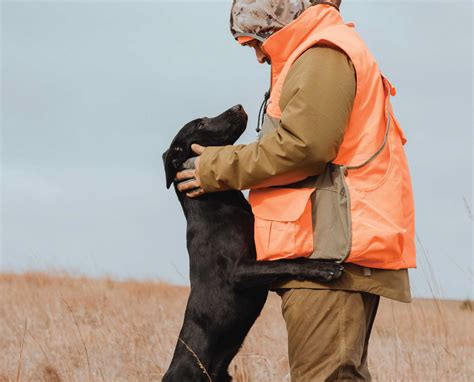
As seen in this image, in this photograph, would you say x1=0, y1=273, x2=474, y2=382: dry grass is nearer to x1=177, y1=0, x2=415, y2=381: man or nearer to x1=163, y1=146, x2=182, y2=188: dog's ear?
x1=163, y1=146, x2=182, y2=188: dog's ear

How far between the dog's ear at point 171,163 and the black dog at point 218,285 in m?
0.12

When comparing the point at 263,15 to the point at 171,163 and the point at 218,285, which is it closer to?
the point at 171,163

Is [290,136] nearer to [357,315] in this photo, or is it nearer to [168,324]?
[357,315]

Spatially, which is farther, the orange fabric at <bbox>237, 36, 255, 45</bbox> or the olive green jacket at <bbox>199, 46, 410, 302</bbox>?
the orange fabric at <bbox>237, 36, 255, 45</bbox>

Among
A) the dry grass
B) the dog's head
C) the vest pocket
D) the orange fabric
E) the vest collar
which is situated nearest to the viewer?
the vest pocket

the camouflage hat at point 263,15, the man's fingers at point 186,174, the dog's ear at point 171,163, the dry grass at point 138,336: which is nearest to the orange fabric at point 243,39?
the camouflage hat at point 263,15

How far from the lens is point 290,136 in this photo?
9.89ft

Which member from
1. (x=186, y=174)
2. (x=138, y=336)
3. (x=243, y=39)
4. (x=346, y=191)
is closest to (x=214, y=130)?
(x=186, y=174)

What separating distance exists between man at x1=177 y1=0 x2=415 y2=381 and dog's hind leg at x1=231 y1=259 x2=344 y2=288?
4cm

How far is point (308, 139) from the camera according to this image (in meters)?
2.98

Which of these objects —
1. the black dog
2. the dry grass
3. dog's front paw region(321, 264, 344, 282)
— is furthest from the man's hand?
the dry grass

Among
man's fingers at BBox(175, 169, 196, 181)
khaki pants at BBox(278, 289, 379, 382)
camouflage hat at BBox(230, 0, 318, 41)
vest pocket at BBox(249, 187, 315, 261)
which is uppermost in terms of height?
camouflage hat at BBox(230, 0, 318, 41)

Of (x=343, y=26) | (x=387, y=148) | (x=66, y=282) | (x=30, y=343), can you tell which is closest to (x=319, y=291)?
(x=387, y=148)

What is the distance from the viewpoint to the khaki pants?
3143 mm
